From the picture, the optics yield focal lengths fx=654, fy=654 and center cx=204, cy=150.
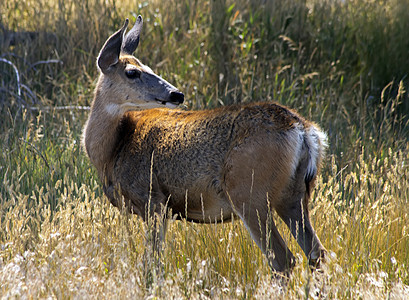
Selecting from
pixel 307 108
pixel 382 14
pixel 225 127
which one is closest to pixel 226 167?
pixel 225 127

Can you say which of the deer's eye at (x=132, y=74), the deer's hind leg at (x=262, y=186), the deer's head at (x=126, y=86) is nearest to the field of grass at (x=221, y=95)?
the deer's hind leg at (x=262, y=186)

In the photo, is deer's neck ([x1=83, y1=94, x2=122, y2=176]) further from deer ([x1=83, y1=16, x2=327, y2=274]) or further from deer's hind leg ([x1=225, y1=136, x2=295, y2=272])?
deer's hind leg ([x1=225, y1=136, x2=295, y2=272])

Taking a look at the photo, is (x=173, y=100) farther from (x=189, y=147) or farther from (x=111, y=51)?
(x=189, y=147)

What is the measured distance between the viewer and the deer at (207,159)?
4445 mm

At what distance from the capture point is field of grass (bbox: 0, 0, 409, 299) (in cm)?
468

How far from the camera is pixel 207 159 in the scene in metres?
4.67

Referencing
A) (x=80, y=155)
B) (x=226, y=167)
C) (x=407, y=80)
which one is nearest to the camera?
(x=226, y=167)

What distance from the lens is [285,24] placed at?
31.0 feet

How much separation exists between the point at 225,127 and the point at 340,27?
5.59 m

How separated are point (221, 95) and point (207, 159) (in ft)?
12.8

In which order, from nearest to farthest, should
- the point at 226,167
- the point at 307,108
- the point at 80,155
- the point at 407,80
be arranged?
the point at 226,167 → the point at 80,155 → the point at 307,108 → the point at 407,80

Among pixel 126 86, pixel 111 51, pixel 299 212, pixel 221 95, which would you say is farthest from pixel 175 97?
pixel 221 95

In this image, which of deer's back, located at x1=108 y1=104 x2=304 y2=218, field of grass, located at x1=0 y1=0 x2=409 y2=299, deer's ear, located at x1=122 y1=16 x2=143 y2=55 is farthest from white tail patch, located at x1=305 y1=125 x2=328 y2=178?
deer's ear, located at x1=122 y1=16 x2=143 y2=55

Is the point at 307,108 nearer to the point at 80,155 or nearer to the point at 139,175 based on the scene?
the point at 80,155
